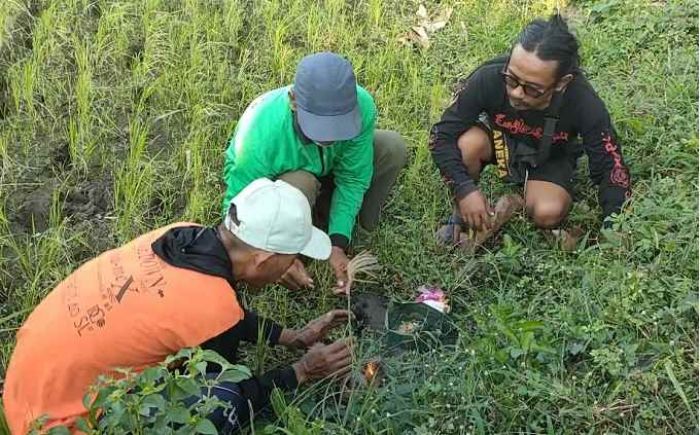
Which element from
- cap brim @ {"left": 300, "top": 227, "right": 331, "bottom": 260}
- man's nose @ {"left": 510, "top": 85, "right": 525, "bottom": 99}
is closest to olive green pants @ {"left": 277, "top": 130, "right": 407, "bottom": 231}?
man's nose @ {"left": 510, "top": 85, "right": 525, "bottom": 99}

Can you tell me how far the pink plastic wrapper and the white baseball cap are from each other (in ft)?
2.42

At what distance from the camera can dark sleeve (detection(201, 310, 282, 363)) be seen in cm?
224

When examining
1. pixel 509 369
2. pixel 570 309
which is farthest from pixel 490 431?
pixel 570 309

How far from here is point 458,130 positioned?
3.12 metres

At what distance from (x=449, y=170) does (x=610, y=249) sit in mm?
656

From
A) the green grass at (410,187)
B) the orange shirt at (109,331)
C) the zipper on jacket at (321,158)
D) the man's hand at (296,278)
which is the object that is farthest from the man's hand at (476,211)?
the orange shirt at (109,331)

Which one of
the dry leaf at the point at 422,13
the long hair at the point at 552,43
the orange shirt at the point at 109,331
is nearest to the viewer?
the orange shirt at the point at 109,331

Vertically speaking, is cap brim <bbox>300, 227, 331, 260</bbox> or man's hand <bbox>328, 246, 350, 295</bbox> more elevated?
cap brim <bbox>300, 227, 331, 260</bbox>

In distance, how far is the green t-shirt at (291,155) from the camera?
278 centimetres

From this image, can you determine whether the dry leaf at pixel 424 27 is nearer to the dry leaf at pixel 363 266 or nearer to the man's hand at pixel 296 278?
the dry leaf at pixel 363 266

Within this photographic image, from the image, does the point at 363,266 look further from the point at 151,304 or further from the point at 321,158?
the point at 151,304

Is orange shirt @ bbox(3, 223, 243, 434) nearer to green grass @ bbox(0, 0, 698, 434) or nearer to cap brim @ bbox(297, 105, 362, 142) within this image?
green grass @ bbox(0, 0, 698, 434)

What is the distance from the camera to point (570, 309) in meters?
2.52

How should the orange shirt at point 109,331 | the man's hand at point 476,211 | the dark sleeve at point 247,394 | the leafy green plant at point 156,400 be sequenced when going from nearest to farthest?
1. the leafy green plant at point 156,400
2. the orange shirt at point 109,331
3. the dark sleeve at point 247,394
4. the man's hand at point 476,211
